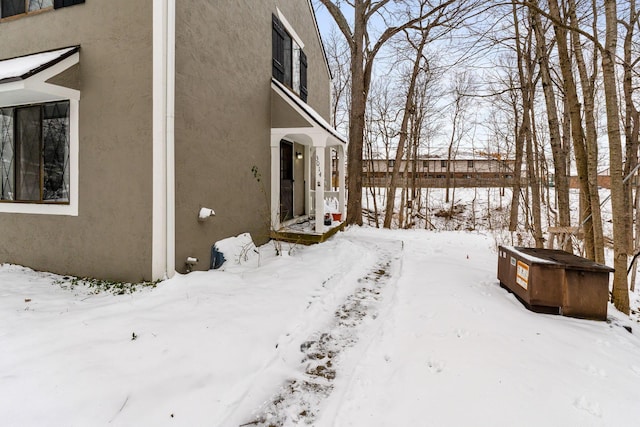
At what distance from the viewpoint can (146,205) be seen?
13.6 ft

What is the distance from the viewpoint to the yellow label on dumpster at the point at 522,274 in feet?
12.0

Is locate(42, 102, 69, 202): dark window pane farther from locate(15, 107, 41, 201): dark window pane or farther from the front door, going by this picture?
the front door

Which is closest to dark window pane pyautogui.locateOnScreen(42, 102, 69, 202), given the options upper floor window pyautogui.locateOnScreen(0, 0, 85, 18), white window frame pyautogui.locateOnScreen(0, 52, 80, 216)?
white window frame pyautogui.locateOnScreen(0, 52, 80, 216)

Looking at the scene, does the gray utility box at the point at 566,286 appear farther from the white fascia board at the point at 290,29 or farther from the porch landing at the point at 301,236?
the white fascia board at the point at 290,29

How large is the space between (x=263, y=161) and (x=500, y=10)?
5.58 meters

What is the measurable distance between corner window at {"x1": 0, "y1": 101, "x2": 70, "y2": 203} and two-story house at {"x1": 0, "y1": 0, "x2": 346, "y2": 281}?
0.9 inches

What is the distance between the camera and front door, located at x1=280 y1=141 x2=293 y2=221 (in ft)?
26.6

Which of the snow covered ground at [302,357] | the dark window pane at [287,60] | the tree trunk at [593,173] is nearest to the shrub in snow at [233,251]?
the snow covered ground at [302,357]

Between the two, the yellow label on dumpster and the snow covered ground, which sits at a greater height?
the yellow label on dumpster

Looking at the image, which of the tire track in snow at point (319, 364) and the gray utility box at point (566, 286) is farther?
the gray utility box at point (566, 286)

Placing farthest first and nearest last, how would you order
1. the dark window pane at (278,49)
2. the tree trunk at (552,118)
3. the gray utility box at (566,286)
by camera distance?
1. the dark window pane at (278,49)
2. the tree trunk at (552,118)
3. the gray utility box at (566,286)

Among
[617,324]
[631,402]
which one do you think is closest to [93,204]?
[631,402]

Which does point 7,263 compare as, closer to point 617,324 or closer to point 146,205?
point 146,205

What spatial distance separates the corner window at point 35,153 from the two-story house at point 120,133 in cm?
2
